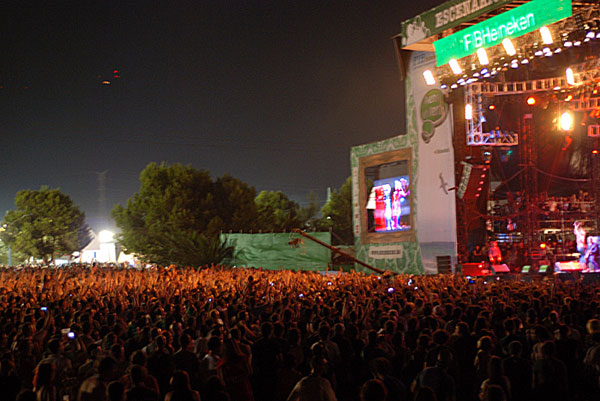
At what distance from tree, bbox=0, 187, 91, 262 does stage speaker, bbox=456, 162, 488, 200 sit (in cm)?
6060

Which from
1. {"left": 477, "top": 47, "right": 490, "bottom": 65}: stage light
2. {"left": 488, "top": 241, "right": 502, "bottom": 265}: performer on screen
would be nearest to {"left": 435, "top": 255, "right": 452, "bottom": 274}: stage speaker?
{"left": 488, "top": 241, "right": 502, "bottom": 265}: performer on screen

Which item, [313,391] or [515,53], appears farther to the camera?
[515,53]

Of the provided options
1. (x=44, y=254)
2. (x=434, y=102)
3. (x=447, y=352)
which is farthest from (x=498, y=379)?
(x=44, y=254)

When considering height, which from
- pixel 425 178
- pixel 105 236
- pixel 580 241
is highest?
pixel 425 178

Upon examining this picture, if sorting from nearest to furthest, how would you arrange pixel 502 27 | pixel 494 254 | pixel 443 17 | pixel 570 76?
pixel 502 27 → pixel 570 76 → pixel 443 17 → pixel 494 254

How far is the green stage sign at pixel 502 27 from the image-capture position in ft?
74.9

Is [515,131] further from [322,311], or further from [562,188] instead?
[322,311]

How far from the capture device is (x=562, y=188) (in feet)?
105

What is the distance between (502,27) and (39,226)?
6748cm

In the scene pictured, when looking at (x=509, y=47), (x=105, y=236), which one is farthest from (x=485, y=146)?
(x=105, y=236)

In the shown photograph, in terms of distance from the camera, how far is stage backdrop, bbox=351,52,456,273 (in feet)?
101

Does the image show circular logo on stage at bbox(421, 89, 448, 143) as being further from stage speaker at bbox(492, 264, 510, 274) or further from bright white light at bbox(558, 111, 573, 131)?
stage speaker at bbox(492, 264, 510, 274)

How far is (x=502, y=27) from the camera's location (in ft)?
82.4

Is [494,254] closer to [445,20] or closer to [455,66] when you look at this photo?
[455,66]
